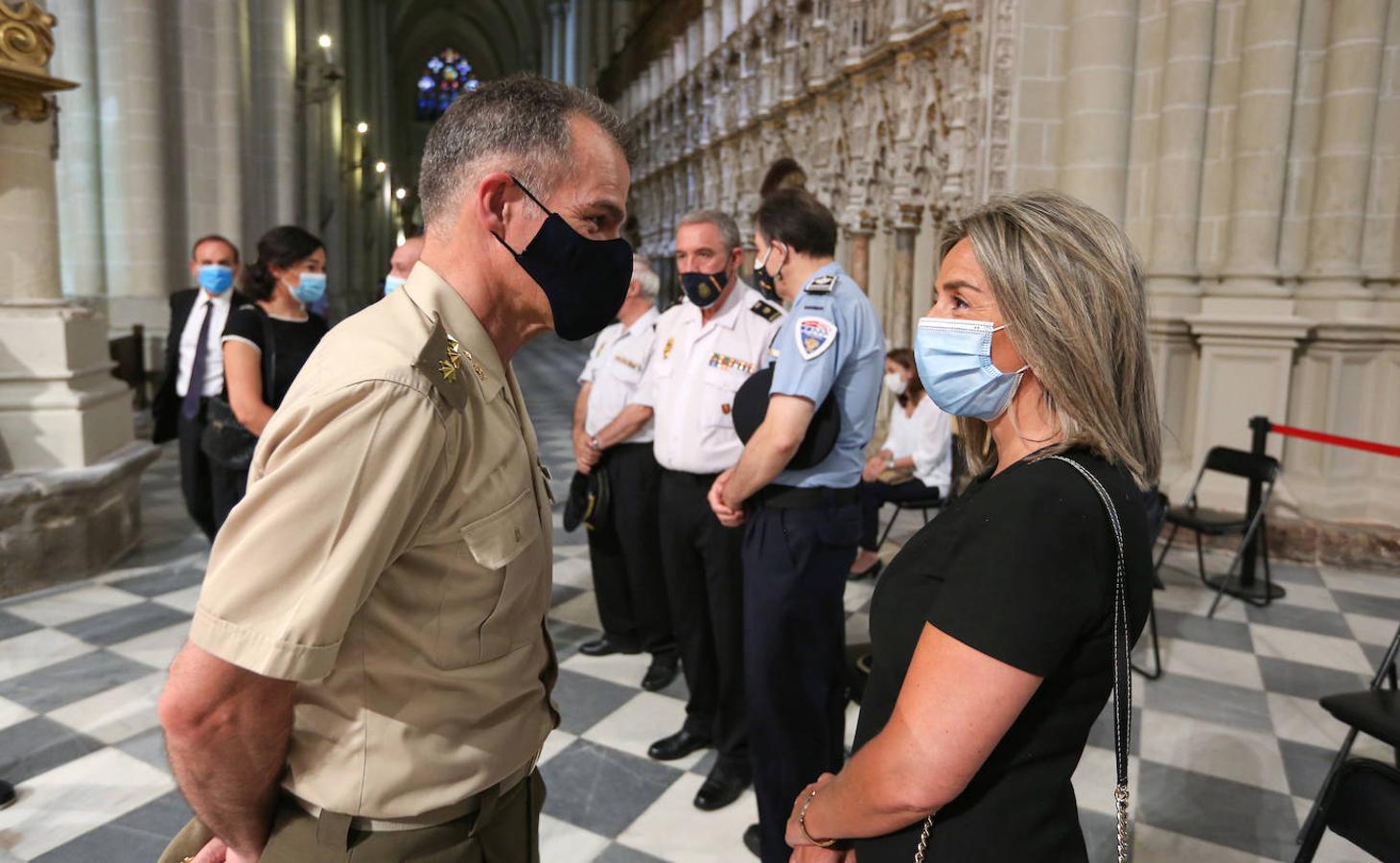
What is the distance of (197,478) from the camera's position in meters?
4.00

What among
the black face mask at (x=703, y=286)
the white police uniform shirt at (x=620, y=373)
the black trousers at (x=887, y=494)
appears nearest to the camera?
the black face mask at (x=703, y=286)

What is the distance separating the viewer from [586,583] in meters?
5.20

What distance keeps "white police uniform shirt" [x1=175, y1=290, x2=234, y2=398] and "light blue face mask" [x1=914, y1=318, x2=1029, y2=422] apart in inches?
137

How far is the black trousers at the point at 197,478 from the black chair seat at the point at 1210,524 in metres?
4.60

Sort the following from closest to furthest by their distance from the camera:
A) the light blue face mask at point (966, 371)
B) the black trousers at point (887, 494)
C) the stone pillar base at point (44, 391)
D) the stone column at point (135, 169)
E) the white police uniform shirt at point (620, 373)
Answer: the light blue face mask at point (966, 371)
the white police uniform shirt at point (620, 373)
the stone pillar base at point (44, 391)
the black trousers at point (887, 494)
the stone column at point (135, 169)

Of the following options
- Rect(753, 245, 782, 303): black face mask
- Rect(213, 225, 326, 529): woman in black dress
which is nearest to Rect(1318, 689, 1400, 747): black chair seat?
Rect(753, 245, 782, 303): black face mask

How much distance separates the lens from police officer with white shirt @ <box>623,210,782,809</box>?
10.0ft

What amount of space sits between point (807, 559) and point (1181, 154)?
490 centimetres

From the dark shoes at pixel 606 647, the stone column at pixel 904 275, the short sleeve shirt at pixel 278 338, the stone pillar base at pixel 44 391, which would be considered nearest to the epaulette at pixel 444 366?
the short sleeve shirt at pixel 278 338

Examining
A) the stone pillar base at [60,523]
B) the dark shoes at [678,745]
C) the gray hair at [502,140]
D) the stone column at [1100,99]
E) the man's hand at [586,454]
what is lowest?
the dark shoes at [678,745]

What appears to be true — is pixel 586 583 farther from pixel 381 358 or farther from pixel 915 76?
pixel 915 76

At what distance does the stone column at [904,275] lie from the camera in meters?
8.20

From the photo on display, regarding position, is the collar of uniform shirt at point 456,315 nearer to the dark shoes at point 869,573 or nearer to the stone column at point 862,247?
the dark shoes at point 869,573

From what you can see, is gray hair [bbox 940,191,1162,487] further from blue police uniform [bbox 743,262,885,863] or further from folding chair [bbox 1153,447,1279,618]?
folding chair [bbox 1153,447,1279,618]
